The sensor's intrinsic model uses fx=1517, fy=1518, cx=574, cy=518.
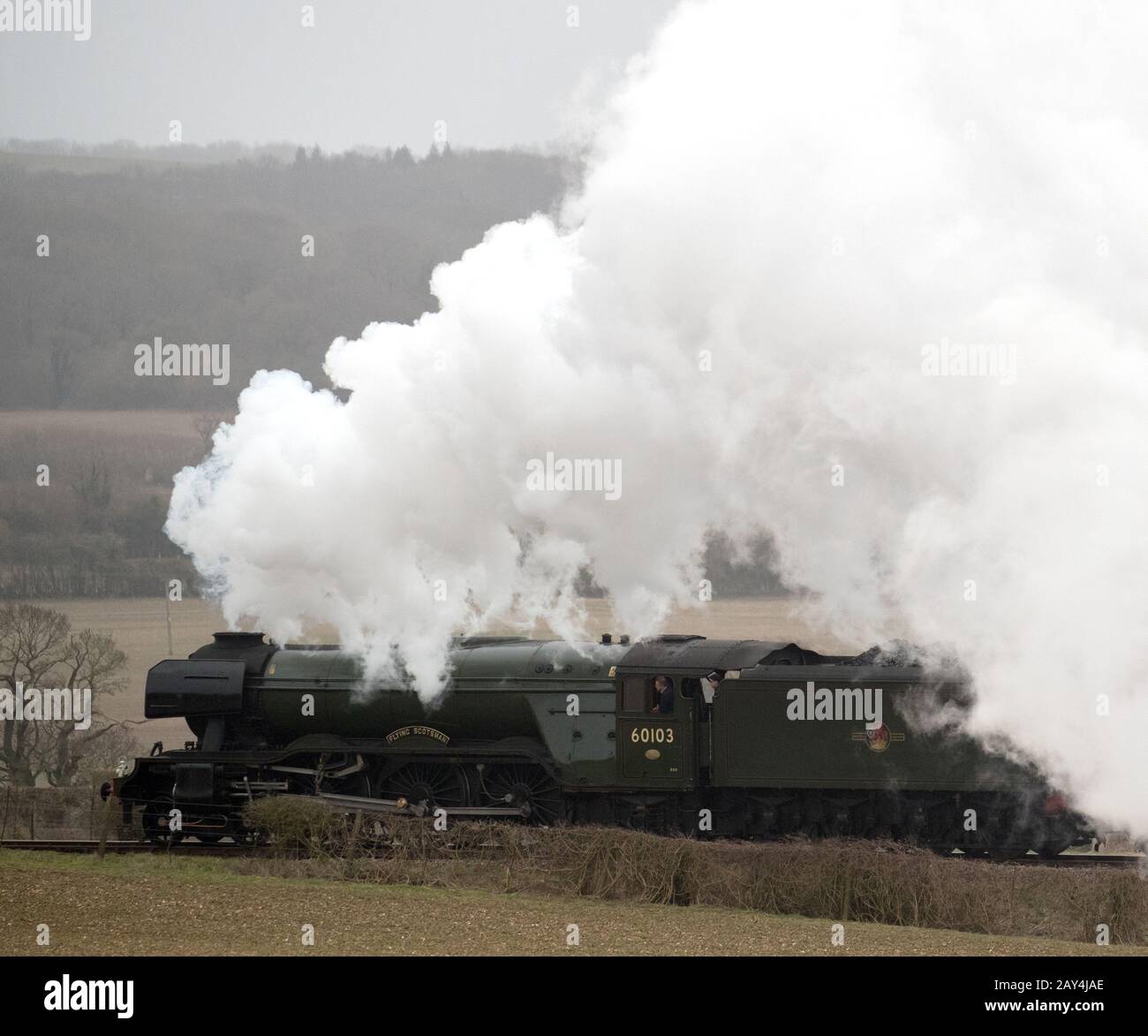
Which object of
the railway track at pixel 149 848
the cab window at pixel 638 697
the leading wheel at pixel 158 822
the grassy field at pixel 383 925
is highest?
the cab window at pixel 638 697

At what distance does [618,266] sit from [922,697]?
26.3 ft

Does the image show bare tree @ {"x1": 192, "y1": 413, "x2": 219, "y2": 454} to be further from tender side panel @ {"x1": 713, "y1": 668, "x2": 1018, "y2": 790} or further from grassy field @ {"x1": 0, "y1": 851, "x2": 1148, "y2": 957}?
grassy field @ {"x1": 0, "y1": 851, "x2": 1148, "y2": 957}

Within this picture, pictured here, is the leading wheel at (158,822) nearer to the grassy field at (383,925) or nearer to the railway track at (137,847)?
the railway track at (137,847)

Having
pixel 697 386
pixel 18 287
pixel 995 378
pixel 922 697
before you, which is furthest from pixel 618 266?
pixel 18 287

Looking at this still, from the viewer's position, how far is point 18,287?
15125 cm

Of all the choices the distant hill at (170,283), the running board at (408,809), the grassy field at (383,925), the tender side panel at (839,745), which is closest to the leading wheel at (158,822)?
the running board at (408,809)

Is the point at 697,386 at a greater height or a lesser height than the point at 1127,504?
greater

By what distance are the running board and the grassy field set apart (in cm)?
224

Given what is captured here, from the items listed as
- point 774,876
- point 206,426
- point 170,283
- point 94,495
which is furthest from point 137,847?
point 170,283

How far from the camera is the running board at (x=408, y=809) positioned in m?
21.8

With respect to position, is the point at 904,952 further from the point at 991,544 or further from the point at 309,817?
the point at 309,817

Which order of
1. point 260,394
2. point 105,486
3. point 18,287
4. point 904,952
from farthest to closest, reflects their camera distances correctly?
point 18,287
point 105,486
point 260,394
point 904,952

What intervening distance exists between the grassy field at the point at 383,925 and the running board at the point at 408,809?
224 cm

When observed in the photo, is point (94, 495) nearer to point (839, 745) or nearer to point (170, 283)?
point (170, 283)
